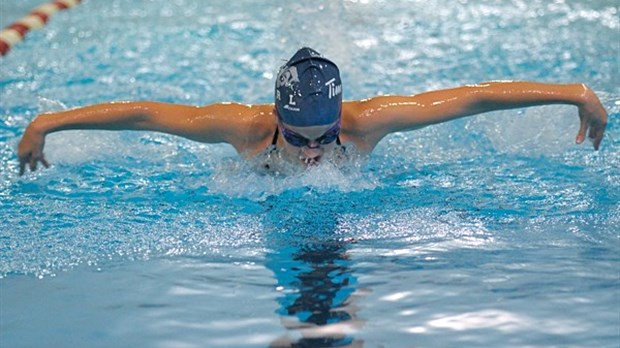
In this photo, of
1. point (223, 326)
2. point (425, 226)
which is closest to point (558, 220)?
point (425, 226)

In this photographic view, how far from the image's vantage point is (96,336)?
2932 millimetres

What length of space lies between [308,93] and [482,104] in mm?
748

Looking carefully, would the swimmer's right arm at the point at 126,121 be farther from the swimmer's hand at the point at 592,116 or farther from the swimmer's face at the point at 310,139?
the swimmer's hand at the point at 592,116

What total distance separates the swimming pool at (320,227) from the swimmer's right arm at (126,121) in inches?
12.2

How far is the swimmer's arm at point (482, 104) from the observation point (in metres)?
3.74

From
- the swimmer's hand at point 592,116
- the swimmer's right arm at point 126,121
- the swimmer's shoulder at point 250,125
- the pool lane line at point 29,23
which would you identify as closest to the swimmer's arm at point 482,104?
the swimmer's hand at point 592,116

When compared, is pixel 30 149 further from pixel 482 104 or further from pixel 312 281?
pixel 482 104

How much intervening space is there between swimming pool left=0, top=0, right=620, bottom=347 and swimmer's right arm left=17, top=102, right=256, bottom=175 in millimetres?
310

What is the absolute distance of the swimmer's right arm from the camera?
3711mm

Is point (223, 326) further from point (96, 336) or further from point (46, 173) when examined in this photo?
point (46, 173)

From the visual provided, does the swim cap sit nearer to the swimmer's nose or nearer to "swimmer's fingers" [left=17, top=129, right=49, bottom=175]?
the swimmer's nose

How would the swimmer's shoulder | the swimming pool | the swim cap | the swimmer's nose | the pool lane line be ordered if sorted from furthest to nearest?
the pool lane line
the swimmer's shoulder
the swimmer's nose
the swim cap
the swimming pool

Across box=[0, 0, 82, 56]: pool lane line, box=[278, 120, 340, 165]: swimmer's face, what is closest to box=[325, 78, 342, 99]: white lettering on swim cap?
box=[278, 120, 340, 165]: swimmer's face

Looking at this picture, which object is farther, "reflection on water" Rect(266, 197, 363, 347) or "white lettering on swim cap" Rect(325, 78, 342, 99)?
"white lettering on swim cap" Rect(325, 78, 342, 99)
